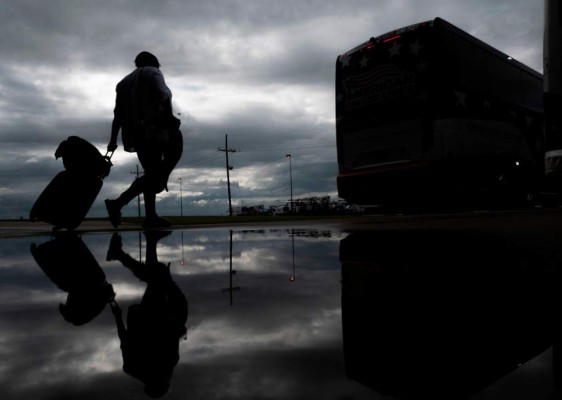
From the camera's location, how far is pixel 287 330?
1.25 metres

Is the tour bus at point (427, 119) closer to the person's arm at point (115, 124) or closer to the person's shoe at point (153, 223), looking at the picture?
the person's shoe at point (153, 223)

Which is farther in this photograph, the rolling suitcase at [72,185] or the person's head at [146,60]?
the person's head at [146,60]

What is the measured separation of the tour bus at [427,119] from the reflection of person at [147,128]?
383 cm

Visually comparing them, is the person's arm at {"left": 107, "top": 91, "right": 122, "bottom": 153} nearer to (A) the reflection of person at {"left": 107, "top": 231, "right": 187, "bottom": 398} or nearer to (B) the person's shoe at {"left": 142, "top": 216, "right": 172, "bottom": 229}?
(B) the person's shoe at {"left": 142, "top": 216, "right": 172, "bottom": 229}

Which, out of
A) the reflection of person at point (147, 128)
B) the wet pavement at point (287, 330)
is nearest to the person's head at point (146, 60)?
the reflection of person at point (147, 128)

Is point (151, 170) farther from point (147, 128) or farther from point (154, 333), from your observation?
point (154, 333)

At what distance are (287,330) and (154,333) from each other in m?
0.38

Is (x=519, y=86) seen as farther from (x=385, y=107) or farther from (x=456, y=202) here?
(x=385, y=107)

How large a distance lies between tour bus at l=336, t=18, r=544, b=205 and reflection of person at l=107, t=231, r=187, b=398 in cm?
671

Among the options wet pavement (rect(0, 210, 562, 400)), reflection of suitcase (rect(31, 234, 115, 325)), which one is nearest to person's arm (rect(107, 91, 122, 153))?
reflection of suitcase (rect(31, 234, 115, 325))

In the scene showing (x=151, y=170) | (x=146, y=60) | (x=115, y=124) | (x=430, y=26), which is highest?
(x=430, y=26)

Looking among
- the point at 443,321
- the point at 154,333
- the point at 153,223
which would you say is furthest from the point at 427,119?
the point at 154,333

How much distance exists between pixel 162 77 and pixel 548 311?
614 cm

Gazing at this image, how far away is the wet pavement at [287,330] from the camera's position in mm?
855
